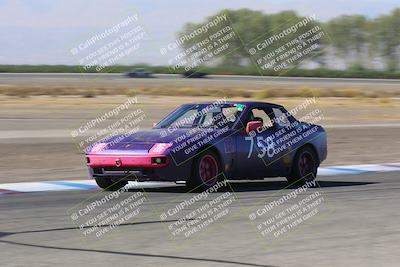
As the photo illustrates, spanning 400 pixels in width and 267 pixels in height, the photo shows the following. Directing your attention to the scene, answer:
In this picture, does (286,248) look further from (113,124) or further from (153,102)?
(153,102)

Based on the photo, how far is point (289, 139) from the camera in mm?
12672

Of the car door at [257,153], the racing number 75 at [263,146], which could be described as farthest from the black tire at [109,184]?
the racing number 75 at [263,146]

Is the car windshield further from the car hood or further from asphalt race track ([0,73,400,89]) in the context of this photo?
asphalt race track ([0,73,400,89])

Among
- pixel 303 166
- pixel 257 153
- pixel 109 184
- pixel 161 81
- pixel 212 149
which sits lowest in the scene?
pixel 303 166

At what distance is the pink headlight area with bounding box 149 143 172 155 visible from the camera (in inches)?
429

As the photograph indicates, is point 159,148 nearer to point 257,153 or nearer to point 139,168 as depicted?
point 139,168

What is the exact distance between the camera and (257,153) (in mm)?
12133

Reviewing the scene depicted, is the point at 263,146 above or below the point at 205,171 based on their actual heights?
below

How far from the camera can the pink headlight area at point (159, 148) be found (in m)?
10.9

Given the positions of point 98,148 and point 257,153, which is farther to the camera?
point 257,153

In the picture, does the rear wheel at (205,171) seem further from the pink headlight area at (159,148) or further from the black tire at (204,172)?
the pink headlight area at (159,148)

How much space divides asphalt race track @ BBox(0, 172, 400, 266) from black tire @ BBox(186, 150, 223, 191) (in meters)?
0.27

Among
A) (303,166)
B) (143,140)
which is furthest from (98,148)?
(303,166)

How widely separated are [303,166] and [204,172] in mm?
2234
